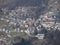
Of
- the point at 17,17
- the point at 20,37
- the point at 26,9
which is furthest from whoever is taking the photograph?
the point at 26,9

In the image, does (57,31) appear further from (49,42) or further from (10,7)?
(10,7)

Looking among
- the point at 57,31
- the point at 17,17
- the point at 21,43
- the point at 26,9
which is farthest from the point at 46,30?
the point at 26,9

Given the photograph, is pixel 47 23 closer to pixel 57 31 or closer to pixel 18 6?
pixel 57 31

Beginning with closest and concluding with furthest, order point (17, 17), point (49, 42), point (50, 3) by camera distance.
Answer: point (49, 42) < point (17, 17) < point (50, 3)

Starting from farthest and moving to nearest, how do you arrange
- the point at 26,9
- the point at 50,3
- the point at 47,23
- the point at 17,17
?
the point at 50,3, the point at 26,9, the point at 17,17, the point at 47,23

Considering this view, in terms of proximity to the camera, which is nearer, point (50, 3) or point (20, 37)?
point (20, 37)

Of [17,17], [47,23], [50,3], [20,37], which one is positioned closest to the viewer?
[20,37]

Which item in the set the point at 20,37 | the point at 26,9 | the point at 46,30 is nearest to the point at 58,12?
the point at 26,9

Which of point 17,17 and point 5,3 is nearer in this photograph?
point 17,17
